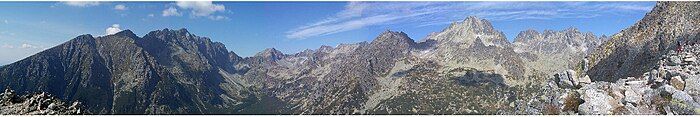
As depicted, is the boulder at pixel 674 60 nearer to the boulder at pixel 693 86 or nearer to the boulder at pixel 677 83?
the boulder at pixel 693 86

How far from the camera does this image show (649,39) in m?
148

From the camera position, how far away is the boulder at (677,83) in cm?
2369

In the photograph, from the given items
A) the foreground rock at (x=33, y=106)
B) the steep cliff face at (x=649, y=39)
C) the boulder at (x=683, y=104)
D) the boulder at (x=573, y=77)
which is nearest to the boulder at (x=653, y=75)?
the boulder at (x=573, y=77)

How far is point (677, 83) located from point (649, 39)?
141 m

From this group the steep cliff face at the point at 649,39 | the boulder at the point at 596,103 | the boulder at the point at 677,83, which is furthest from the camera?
the steep cliff face at the point at 649,39

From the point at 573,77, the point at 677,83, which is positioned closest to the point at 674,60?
the point at 677,83

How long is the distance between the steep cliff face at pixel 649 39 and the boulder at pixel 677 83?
2979 inches

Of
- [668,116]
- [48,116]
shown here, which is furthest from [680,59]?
[48,116]

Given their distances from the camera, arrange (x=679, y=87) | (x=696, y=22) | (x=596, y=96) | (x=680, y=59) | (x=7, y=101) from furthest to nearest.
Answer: (x=696, y=22), (x=7, y=101), (x=680, y=59), (x=679, y=87), (x=596, y=96)

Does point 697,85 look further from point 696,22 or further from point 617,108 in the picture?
point 696,22

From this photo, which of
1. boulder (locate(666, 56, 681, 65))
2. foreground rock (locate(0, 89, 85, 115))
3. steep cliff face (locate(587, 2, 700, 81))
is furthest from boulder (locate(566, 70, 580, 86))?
steep cliff face (locate(587, 2, 700, 81))

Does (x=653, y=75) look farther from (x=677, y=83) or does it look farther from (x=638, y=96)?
(x=638, y=96)

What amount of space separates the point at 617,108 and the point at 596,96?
2.92ft

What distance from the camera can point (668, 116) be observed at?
2066 centimetres
